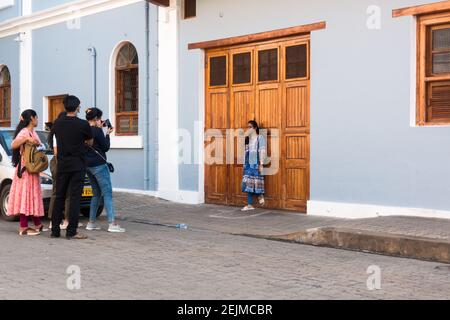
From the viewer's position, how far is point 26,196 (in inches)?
352

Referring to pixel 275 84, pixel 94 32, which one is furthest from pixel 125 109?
pixel 275 84

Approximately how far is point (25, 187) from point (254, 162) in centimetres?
414

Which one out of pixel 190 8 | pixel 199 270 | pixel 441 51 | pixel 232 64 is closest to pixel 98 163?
pixel 199 270

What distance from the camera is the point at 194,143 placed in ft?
41.7

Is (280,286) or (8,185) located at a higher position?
(8,185)

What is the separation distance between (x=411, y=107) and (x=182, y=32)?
17.8 feet

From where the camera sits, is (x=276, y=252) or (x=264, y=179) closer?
(x=276, y=252)

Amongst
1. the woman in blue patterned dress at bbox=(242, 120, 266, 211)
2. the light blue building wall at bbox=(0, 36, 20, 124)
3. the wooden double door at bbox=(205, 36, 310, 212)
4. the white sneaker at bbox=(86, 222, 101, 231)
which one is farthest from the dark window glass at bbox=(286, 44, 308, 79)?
the light blue building wall at bbox=(0, 36, 20, 124)

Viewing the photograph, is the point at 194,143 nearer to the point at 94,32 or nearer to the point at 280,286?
the point at 94,32

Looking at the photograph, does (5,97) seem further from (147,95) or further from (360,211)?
(360,211)

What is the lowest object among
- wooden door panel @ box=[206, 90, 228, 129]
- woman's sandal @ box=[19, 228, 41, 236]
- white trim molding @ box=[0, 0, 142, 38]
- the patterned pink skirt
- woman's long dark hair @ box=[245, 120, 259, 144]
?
woman's sandal @ box=[19, 228, 41, 236]

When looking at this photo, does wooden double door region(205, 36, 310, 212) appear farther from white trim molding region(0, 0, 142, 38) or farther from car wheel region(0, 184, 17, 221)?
car wheel region(0, 184, 17, 221)

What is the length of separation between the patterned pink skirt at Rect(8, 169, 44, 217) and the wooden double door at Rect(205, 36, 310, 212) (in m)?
4.22

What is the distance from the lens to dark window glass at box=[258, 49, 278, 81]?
37.5ft
